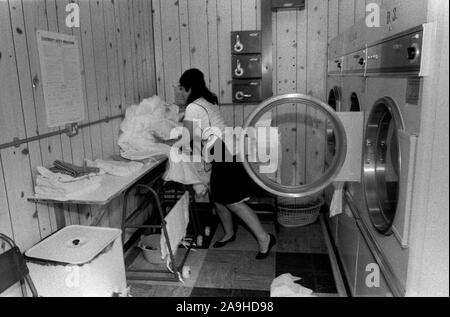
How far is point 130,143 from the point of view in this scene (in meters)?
2.99

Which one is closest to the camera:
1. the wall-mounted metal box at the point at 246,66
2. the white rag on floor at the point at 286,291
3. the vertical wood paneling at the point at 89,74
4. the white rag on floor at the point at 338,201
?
the white rag on floor at the point at 286,291

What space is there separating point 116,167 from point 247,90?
5.55 feet

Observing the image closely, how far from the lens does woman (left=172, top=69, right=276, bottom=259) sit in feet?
8.96

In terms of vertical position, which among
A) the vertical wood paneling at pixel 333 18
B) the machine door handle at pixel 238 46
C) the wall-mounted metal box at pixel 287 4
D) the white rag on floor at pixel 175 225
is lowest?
the white rag on floor at pixel 175 225

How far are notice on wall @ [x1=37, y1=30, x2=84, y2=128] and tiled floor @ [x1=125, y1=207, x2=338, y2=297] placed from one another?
3.84ft

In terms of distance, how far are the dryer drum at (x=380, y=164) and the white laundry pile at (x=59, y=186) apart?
1428 millimetres

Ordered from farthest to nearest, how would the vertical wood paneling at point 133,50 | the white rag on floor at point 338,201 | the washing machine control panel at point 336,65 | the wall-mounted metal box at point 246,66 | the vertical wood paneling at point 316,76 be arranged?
the wall-mounted metal box at point 246,66 → the vertical wood paneling at point 316,76 → the vertical wood paneling at point 133,50 → the washing machine control panel at point 336,65 → the white rag on floor at point 338,201

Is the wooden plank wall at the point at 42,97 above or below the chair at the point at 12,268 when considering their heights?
above

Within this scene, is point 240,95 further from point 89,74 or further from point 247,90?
point 89,74

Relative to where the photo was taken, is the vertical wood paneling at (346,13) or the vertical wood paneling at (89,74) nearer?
the vertical wood paneling at (89,74)

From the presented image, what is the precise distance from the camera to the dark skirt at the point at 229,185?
2.85 metres

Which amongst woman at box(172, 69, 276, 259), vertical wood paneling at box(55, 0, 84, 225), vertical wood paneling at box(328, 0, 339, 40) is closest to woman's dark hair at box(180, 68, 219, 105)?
woman at box(172, 69, 276, 259)

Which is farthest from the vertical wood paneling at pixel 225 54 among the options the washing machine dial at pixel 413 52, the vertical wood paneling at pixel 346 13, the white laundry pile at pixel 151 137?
the washing machine dial at pixel 413 52

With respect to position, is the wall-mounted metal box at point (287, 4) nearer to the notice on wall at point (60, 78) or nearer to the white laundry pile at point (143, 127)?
the white laundry pile at point (143, 127)
